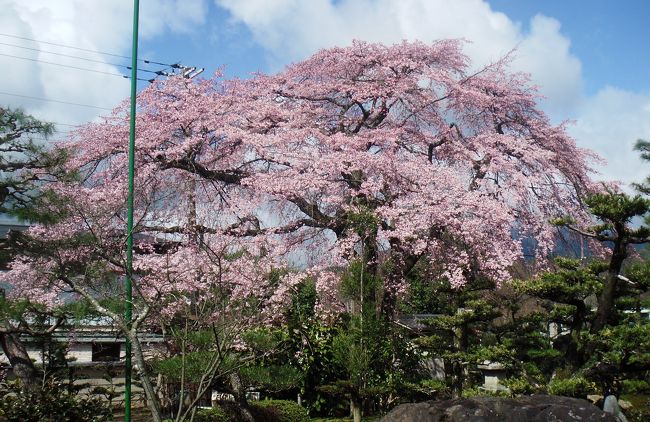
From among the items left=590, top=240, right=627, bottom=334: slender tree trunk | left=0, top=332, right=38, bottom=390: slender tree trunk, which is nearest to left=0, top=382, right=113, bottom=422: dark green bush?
left=0, top=332, right=38, bottom=390: slender tree trunk

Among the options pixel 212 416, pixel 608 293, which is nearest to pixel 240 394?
pixel 212 416

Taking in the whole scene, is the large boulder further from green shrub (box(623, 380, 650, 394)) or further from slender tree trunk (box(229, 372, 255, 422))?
slender tree trunk (box(229, 372, 255, 422))

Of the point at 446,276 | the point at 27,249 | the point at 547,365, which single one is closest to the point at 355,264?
the point at 446,276

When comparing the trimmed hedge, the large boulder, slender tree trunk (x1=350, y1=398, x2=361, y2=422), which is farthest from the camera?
slender tree trunk (x1=350, y1=398, x2=361, y2=422)

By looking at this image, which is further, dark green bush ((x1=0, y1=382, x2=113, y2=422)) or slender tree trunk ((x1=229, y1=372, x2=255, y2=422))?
slender tree trunk ((x1=229, y1=372, x2=255, y2=422))

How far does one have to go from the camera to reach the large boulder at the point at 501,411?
8398 mm

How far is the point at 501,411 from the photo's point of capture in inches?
334

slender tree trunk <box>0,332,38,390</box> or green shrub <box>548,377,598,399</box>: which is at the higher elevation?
slender tree trunk <box>0,332,38,390</box>

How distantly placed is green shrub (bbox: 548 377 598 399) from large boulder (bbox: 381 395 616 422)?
1.26 m

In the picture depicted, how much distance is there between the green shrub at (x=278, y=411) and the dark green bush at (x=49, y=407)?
2690mm

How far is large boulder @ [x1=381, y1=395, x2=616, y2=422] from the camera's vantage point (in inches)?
331

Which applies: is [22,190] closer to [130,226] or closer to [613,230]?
[130,226]

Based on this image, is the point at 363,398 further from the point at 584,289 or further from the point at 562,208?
the point at 562,208

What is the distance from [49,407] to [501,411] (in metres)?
6.72
